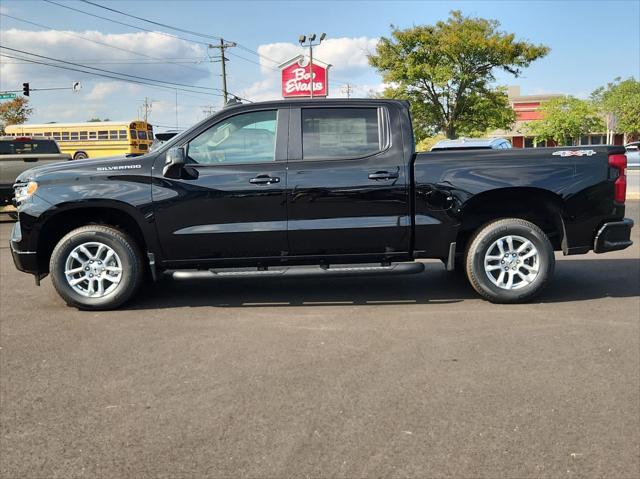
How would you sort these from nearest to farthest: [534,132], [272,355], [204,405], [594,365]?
[204,405] < [594,365] < [272,355] < [534,132]

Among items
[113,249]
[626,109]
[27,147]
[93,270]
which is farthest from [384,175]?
[626,109]

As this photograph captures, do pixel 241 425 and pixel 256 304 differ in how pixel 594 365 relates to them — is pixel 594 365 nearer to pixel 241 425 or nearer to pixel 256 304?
pixel 241 425

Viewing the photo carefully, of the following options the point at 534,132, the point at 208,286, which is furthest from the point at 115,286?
the point at 534,132

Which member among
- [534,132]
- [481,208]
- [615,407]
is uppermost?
[534,132]

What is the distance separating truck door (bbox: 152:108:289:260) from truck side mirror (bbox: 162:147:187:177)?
0.07m

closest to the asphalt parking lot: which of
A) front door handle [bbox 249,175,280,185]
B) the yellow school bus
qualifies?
front door handle [bbox 249,175,280,185]

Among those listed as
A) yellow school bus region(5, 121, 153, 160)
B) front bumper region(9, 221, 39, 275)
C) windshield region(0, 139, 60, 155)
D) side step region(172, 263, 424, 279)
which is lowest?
side step region(172, 263, 424, 279)

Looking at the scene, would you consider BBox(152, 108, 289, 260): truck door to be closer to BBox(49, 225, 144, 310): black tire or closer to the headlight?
BBox(49, 225, 144, 310): black tire

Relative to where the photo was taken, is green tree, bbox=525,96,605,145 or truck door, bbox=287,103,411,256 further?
green tree, bbox=525,96,605,145

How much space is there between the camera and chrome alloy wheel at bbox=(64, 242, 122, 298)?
→ 5680 millimetres

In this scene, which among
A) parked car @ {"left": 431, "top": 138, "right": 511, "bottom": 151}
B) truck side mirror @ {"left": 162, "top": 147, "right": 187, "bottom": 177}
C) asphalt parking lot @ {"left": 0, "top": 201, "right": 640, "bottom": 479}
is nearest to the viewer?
asphalt parking lot @ {"left": 0, "top": 201, "right": 640, "bottom": 479}

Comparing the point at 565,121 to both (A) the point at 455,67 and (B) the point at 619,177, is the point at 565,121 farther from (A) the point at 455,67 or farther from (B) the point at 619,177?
(B) the point at 619,177

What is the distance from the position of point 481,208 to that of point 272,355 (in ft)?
8.87

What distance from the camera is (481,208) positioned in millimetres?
5918
